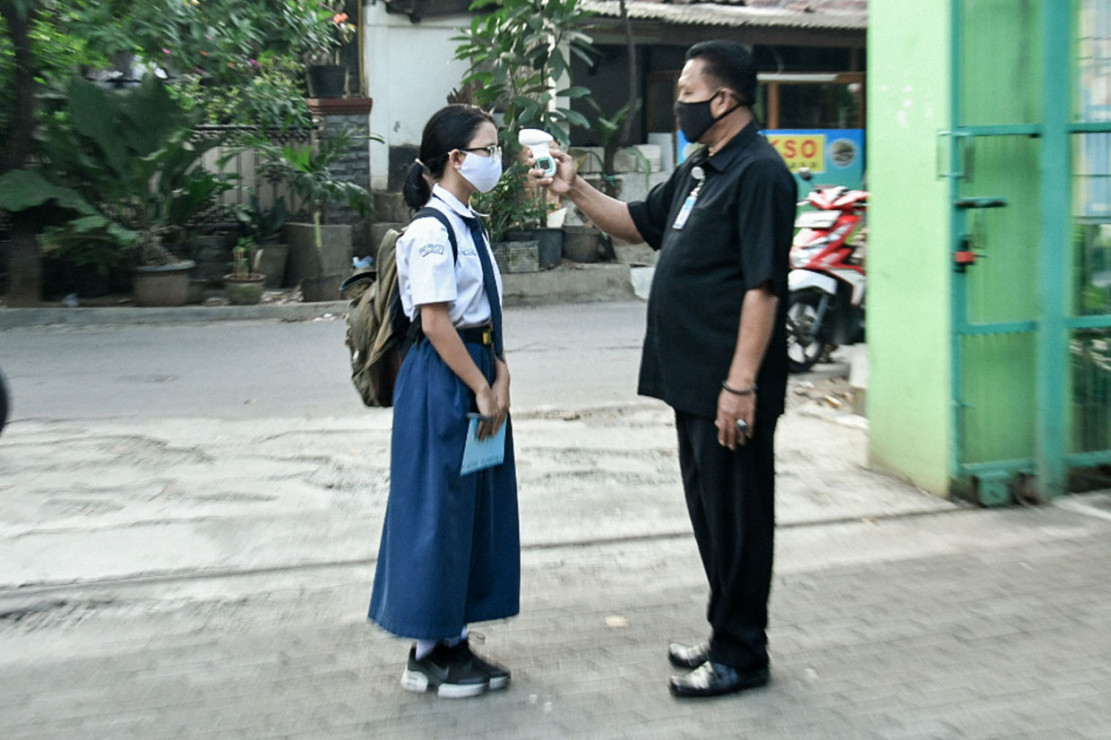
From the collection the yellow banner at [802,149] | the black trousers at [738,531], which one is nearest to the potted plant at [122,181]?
the yellow banner at [802,149]

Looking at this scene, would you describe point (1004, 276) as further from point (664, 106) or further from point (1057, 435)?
point (664, 106)

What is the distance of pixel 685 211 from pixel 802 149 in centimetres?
1070

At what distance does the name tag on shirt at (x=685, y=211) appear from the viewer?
3568 mm

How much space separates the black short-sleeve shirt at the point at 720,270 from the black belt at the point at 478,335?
0.49 meters

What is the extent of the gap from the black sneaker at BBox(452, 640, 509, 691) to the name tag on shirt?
138 centimetres

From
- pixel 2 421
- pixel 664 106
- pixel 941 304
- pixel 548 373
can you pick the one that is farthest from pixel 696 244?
pixel 664 106

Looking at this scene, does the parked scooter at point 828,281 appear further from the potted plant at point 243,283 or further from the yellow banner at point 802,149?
the potted plant at point 243,283

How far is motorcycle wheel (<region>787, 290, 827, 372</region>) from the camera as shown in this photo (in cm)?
884

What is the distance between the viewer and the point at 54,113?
12070 millimetres

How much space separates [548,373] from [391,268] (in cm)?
531

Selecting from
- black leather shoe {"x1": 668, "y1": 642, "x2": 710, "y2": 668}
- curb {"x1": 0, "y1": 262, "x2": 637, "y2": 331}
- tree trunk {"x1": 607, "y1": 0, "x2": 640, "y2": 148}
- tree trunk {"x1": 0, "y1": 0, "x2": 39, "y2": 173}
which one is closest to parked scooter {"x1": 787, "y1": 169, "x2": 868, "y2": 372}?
curb {"x1": 0, "y1": 262, "x2": 637, "y2": 331}

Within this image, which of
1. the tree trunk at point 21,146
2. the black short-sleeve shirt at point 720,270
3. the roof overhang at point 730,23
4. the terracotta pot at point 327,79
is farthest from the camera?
the terracotta pot at point 327,79

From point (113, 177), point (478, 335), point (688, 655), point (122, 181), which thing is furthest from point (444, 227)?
point (113, 177)

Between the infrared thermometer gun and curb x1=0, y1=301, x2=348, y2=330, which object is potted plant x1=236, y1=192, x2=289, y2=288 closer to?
curb x1=0, y1=301, x2=348, y2=330
